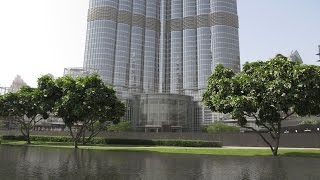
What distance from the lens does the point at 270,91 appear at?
4222cm

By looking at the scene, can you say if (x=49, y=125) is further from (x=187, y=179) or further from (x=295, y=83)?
(x=187, y=179)

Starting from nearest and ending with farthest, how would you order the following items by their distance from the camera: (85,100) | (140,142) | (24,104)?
(85,100) → (140,142) → (24,104)

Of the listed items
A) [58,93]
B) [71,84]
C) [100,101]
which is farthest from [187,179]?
[58,93]

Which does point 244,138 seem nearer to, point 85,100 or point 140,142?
point 140,142

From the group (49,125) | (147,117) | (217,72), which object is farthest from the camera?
(49,125)

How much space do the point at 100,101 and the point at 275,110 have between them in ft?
90.7

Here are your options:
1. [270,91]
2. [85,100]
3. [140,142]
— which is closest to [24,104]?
[85,100]

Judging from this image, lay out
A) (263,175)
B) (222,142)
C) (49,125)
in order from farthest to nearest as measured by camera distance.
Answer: (49,125), (222,142), (263,175)

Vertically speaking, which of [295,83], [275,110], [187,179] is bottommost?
[187,179]

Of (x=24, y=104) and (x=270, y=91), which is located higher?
(x=24, y=104)

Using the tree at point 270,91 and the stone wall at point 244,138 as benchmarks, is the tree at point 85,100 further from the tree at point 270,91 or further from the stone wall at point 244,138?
the stone wall at point 244,138

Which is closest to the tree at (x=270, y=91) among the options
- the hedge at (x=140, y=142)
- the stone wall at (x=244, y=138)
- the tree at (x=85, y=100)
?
the tree at (x=85, y=100)

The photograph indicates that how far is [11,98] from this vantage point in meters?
77.3

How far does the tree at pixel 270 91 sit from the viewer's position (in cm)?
4134
